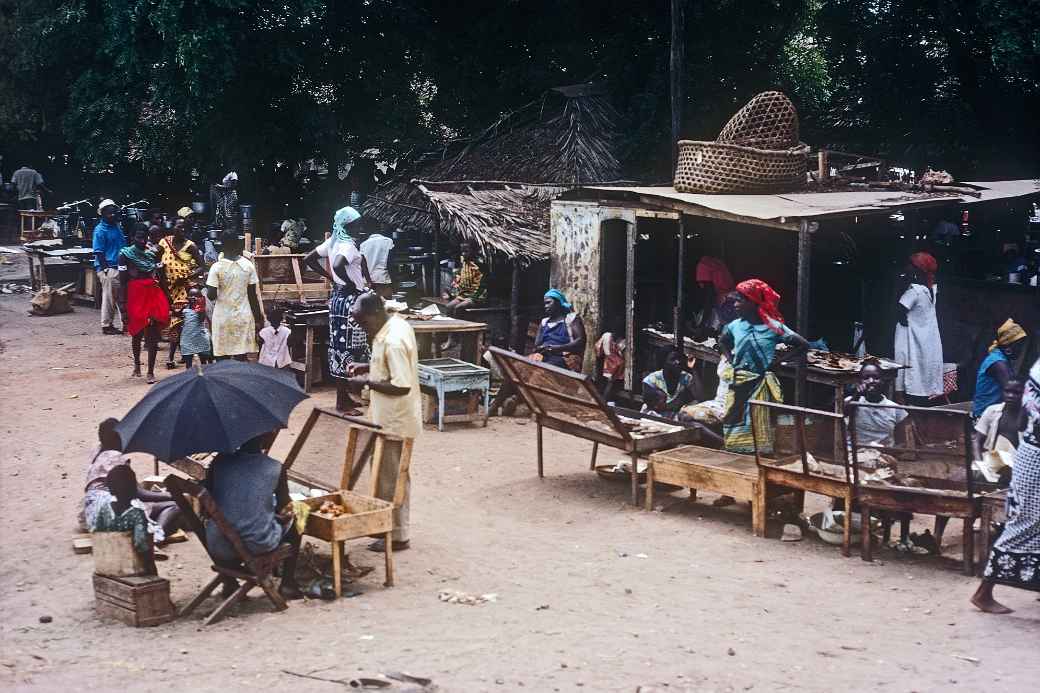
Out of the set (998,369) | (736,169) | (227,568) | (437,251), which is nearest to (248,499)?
(227,568)

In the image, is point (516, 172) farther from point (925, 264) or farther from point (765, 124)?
point (925, 264)

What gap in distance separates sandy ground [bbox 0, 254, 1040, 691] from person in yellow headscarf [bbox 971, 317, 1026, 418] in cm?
201

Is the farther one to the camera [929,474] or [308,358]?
[308,358]

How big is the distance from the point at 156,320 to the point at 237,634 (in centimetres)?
786

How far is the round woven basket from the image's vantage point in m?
12.3

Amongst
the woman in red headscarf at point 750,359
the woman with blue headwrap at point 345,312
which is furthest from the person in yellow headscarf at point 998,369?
the woman with blue headwrap at point 345,312

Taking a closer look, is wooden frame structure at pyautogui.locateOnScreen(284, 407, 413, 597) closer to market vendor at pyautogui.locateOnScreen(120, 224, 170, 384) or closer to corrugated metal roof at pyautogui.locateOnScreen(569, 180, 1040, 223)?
corrugated metal roof at pyautogui.locateOnScreen(569, 180, 1040, 223)

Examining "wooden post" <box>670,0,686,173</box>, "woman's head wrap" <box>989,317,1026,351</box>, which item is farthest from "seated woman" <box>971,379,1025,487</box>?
"wooden post" <box>670,0,686,173</box>

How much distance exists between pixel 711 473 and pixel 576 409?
4.24 feet

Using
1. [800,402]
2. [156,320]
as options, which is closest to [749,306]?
[800,402]

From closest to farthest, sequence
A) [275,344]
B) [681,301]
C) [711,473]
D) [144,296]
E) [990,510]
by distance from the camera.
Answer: [990,510], [711,473], [681,301], [275,344], [144,296]

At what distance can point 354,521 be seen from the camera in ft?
23.0

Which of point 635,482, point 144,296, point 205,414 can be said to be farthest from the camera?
point 144,296

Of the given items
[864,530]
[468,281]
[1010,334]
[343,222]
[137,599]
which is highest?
[343,222]
